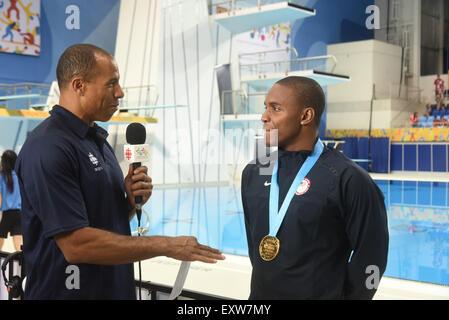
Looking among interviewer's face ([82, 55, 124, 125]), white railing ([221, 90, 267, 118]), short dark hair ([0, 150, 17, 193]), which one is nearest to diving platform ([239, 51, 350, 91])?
white railing ([221, 90, 267, 118])

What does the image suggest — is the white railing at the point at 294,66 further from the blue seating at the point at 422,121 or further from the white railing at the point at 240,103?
the blue seating at the point at 422,121

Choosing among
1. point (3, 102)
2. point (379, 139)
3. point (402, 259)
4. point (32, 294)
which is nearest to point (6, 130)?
point (3, 102)

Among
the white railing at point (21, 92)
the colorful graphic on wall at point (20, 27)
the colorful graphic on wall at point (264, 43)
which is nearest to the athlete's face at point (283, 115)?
the white railing at point (21, 92)

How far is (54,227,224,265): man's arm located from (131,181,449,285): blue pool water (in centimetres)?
280

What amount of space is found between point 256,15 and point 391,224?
21.0 ft

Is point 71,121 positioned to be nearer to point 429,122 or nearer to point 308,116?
point 308,116

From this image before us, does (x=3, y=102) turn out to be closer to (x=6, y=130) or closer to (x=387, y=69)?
(x=6, y=130)

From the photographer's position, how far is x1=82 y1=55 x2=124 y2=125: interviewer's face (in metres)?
1.41

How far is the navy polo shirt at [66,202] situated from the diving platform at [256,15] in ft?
32.1

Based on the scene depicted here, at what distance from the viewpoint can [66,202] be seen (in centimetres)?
127

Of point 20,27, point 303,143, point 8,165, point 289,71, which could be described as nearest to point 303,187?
point 303,143

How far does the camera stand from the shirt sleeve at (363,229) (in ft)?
4.83

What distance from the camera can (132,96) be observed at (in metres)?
11.9

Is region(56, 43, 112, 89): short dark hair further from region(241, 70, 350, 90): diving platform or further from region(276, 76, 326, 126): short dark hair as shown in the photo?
region(241, 70, 350, 90): diving platform
